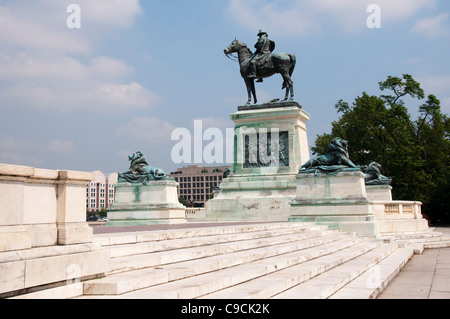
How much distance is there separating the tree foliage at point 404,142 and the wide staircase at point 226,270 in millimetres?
33777

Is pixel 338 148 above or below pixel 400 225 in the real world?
above

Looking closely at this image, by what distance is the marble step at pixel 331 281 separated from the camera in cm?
658

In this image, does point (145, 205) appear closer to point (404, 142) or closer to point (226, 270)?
point (226, 270)

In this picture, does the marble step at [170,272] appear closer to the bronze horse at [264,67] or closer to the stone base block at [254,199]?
the stone base block at [254,199]

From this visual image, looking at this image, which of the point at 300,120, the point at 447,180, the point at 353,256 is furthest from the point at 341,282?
the point at 447,180

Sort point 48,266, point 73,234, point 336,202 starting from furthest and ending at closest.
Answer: point 336,202 < point 73,234 < point 48,266

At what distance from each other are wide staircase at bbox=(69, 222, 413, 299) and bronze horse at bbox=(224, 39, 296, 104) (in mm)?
15189

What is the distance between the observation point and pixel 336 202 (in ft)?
62.4

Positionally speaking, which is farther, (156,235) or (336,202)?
(336,202)

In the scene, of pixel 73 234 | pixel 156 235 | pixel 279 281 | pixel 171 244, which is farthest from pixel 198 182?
pixel 73 234

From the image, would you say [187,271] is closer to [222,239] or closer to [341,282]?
[341,282]

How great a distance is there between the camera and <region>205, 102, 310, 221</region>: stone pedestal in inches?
917

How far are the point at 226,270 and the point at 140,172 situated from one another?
1532 centimetres
